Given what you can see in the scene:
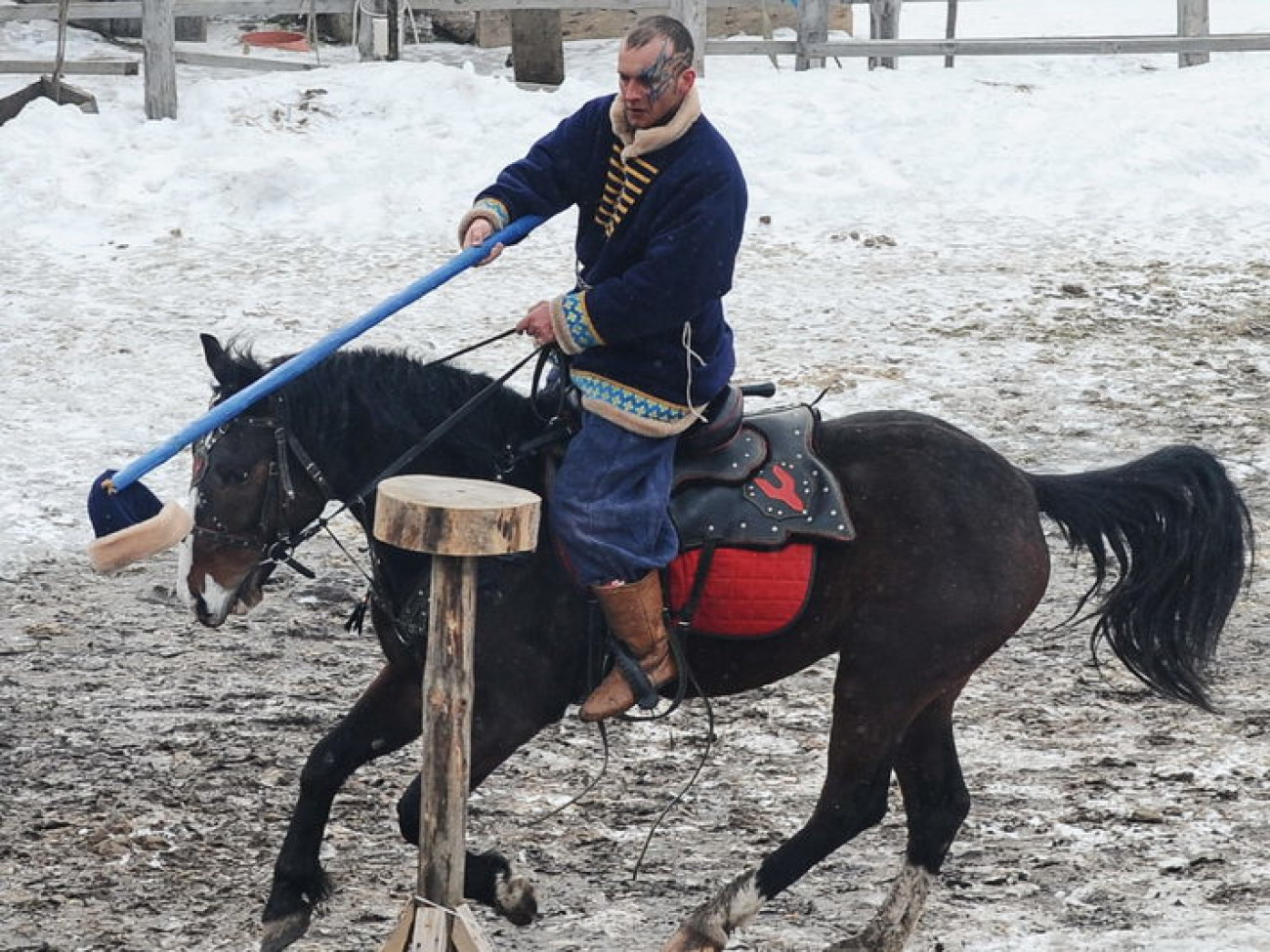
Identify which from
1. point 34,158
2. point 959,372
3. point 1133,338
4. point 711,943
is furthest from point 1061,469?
point 34,158

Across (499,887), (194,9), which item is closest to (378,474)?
(499,887)

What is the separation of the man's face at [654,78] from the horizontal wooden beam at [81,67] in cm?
1194

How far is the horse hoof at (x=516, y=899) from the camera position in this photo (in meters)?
4.97

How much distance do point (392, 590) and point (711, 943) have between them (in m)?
1.28

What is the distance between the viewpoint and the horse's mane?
4859mm

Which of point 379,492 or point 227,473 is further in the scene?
point 227,473

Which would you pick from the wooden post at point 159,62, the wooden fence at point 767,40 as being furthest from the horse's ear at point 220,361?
the wooden fence at point 767,40

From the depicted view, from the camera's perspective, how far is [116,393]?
415 inches

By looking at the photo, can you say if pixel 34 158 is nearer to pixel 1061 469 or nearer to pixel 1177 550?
pixel 1061 469

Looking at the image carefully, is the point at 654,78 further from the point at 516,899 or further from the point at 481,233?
the point at 516,899

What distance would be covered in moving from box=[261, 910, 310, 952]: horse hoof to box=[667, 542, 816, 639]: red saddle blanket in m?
1.31

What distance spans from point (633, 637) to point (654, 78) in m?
1.47

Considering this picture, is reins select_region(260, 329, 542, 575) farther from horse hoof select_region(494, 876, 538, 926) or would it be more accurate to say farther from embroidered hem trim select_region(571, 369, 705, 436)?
horse hoof select_region(494, 876, 538, 926)

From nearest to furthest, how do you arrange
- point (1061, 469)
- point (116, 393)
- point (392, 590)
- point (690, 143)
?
point (690, 143) < point (392, 590) < point (1061, 469) < point (116, 393)
